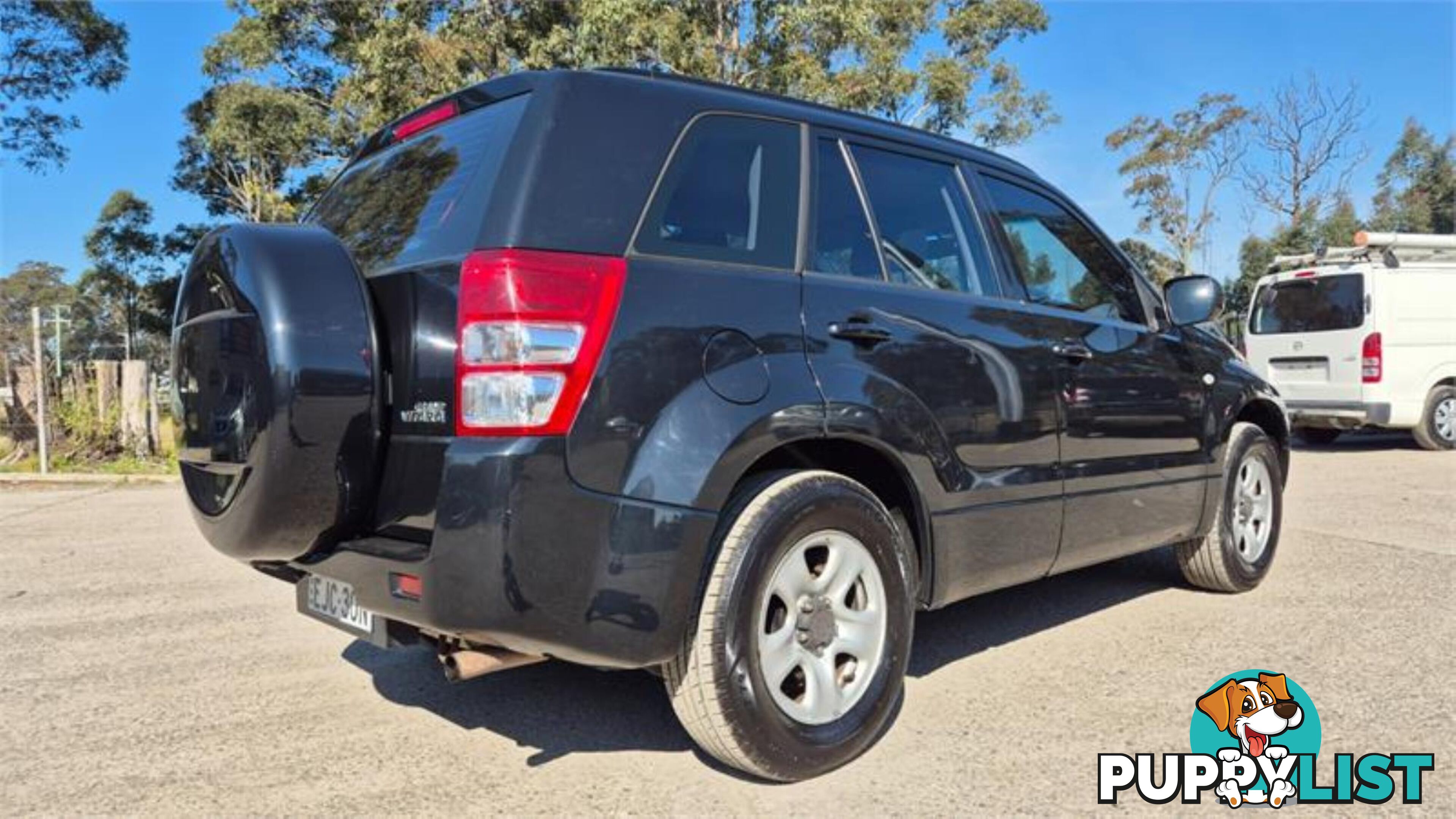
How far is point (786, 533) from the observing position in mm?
2514

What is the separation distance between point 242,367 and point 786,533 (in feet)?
4.67

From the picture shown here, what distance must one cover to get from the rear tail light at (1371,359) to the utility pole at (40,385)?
1390 cm

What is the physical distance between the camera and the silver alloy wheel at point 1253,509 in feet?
15.0

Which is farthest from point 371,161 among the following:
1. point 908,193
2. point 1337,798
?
point 1337,798

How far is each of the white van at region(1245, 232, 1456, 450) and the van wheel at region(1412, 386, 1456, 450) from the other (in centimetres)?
1

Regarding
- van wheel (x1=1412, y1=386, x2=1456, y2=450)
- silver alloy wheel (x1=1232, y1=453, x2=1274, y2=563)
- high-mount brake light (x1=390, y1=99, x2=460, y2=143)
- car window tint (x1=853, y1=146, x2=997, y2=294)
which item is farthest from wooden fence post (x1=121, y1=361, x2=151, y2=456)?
van wheel (x1=1412, y1=386, x2=1456, y2=450)

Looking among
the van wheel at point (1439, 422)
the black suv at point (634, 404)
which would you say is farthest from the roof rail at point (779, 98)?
the van wheel at point (1439, 422)

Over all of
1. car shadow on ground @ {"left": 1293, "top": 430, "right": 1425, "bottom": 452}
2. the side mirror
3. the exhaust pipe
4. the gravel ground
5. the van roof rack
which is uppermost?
the van roof rack

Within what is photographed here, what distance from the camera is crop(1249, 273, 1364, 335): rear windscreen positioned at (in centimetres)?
1064

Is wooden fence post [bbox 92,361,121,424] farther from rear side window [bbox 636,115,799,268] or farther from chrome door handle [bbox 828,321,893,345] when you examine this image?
chrome door handle [bbox 828,321,893,345]

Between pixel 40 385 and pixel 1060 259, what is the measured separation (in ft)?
34.2

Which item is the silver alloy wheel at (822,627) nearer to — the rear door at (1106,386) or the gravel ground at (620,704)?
the gravel ground at (620,704)

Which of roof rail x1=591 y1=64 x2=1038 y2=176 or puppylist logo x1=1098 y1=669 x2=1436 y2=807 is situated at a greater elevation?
roof rail x1=591 y1=64 x2=1038 y2=176

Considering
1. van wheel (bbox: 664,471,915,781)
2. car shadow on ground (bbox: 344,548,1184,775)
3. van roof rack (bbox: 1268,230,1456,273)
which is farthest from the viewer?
van roof rack (bbox: 1268,230,1456,273)
